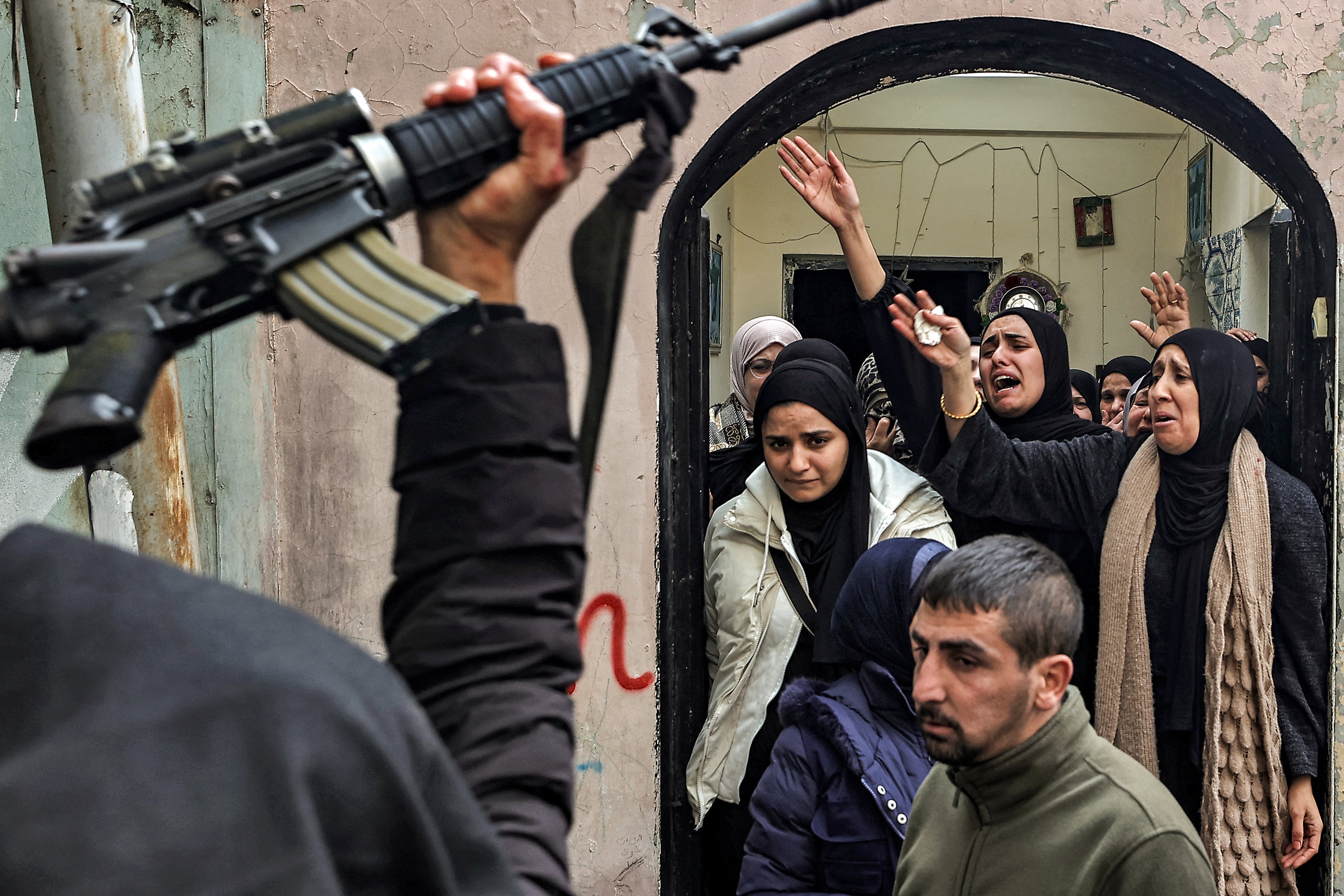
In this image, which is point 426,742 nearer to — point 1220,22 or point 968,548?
point 968,548

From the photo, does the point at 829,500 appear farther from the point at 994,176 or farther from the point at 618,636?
the point at 994,176

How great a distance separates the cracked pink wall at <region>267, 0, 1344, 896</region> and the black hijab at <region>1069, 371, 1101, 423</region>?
6.35ft

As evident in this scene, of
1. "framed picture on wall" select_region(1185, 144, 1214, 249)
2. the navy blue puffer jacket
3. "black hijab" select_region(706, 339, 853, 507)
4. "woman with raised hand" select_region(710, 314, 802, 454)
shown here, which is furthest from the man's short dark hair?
"framed picture on wall" select_region(1185, 144, 1214, 249)

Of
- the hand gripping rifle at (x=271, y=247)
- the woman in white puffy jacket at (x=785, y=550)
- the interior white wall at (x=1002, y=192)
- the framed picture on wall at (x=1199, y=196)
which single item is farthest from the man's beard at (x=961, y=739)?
the framed picture on wall at (x=1199, y=196)

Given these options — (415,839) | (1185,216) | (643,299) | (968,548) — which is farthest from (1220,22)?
(1185,216)

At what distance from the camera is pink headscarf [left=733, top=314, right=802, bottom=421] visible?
4043 millimetres

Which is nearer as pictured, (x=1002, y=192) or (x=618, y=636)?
(x=618, y=636)

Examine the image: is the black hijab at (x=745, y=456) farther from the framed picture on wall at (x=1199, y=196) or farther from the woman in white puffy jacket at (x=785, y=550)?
the framed picture on wall at (x=1199, y=196)

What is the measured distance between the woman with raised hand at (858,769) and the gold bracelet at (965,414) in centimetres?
79

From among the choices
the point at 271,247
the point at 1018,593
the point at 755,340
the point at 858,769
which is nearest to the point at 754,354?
the point at 755,340

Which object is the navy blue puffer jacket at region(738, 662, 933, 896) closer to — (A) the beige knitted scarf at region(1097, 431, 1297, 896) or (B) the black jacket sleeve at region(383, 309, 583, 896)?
(A) the beige knitted scarf at region(1097, 431, 1297, 896)

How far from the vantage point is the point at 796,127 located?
337 cm

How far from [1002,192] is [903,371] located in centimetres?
539

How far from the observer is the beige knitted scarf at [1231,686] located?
2797 mm
